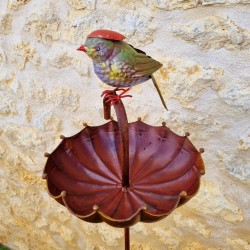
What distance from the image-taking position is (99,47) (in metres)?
0.96

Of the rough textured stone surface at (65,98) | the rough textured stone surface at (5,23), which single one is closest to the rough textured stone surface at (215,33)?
the rough textured stone surface at (65,98)

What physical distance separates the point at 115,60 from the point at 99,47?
0.16 ft

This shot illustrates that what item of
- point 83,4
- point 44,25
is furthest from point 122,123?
point 44,25

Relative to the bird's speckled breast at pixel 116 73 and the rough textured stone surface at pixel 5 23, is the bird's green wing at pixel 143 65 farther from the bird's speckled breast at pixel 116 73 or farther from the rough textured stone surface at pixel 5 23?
the rough textured stone surface at pixel 5 23

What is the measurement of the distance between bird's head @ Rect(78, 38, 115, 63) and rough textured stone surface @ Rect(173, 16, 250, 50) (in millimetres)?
432

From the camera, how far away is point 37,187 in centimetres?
202

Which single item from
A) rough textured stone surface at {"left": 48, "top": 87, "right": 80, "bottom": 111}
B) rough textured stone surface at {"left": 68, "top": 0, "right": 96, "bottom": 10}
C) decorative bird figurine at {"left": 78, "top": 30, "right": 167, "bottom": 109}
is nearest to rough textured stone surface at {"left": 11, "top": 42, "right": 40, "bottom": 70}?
rough textured stone surface at {"left": 48, "top": 87, "right": 80, "bottom": 111}

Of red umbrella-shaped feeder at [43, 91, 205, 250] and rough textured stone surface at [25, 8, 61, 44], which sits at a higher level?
rough textured stone surface at [25, 8, 61, 44]

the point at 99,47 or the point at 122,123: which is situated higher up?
the point at 99,47

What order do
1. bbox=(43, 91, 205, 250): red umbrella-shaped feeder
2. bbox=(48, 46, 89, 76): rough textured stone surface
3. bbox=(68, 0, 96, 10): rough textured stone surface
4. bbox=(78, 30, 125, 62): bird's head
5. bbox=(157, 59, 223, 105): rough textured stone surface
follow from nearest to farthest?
bbox=(78, 30, 125, 62): bird's head < bbox=(43, 91, 205, 250): red umbrella-shaped feeder < bbox=(157, 59, 223, 105): rough textured stone surface < bbox=(68, 0, 96, 10): rough textured stone surface < bbox=(48, 46, 89, 76): rough textured stone surface

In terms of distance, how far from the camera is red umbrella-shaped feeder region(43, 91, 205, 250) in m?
1.12

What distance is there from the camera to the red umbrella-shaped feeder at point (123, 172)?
3.67 feet

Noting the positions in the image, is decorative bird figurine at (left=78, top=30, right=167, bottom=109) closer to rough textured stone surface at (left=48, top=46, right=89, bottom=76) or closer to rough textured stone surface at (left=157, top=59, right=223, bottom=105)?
rough textured stone surface at (left=157, top=59, right=223, bottom=105)

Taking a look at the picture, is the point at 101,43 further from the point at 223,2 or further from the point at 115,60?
the point at 223,2
